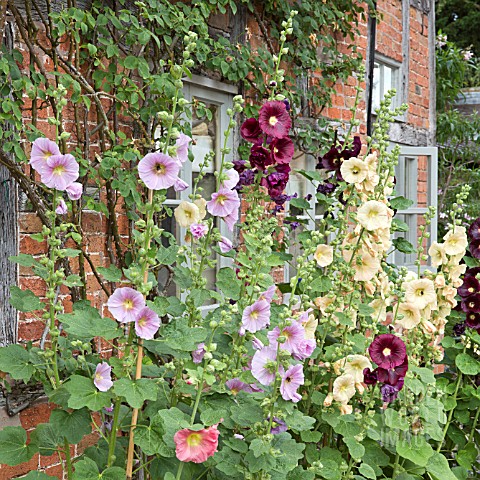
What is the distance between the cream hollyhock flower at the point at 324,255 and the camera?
2.28 m

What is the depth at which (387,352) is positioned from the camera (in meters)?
2.15

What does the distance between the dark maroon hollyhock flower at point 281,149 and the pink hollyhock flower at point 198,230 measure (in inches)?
17.0

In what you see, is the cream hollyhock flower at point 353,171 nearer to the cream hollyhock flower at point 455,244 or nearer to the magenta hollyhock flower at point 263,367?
the cream hollyhock flower at point 455,244

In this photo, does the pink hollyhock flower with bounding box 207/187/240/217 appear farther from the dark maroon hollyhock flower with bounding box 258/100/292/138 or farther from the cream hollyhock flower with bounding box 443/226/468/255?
the cream hollyhock flower with bounding box 443/226/468/255

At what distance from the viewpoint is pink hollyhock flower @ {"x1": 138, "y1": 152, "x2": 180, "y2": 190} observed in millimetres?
1630

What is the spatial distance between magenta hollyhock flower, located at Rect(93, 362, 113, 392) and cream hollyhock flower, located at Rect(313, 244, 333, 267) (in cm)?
84

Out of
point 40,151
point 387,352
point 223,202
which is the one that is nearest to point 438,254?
point 387,352

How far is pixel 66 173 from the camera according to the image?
167 centimetres

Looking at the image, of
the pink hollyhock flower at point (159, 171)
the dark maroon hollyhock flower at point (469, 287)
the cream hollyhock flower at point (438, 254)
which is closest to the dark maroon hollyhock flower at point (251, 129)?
the pink hollyhock flower at point (159, 171)

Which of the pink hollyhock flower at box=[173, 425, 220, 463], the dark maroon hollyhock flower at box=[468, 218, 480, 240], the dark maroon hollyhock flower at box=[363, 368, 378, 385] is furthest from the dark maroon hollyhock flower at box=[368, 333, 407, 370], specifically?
the dark maroon hollyhock flower at box=[468, 218, 480, 240]

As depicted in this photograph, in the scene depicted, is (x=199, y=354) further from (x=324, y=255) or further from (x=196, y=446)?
(x=324, y=255)

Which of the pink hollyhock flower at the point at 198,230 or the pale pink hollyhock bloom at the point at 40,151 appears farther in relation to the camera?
the pink hollyhock flower at the point at 198,230

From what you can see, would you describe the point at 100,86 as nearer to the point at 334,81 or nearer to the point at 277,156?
the point at 277,156

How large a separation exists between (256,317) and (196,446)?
1.14ft
